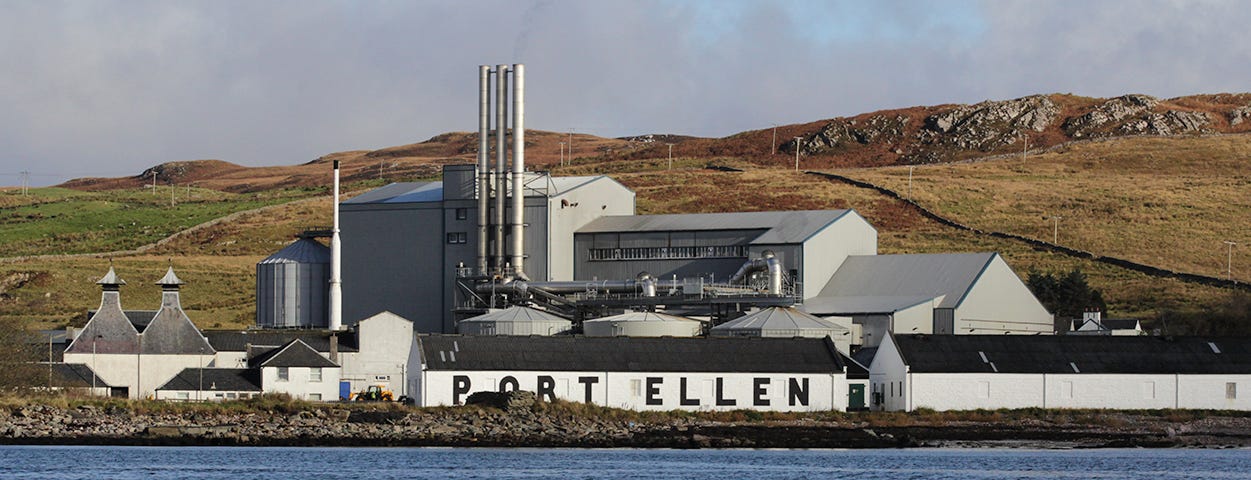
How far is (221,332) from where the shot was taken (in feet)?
254

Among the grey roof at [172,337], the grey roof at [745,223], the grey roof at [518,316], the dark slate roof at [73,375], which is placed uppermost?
the grey roof at [745,223]

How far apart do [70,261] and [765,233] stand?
60729mm

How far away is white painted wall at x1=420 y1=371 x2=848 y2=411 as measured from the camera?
6425 centimetres

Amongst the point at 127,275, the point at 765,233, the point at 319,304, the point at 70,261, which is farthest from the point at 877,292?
the point at 70,261

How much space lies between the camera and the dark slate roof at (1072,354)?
67062mm

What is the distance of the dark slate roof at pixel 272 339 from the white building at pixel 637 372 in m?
12.0

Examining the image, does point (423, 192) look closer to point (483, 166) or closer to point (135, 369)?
point (483, 166)

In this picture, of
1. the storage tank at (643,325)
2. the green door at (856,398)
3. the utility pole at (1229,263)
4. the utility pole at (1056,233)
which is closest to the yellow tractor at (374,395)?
the storage tank at (643,325)

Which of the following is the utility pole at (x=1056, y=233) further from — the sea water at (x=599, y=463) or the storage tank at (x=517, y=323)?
the sea water at (x=599, y=463)

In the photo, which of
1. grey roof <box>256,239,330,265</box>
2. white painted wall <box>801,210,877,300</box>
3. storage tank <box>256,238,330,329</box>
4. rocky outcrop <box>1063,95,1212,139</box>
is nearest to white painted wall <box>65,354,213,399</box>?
storage tank <box>256,238,330,329</box>

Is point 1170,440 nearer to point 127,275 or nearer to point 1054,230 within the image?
point 1054,230

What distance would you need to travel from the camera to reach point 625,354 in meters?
66.1

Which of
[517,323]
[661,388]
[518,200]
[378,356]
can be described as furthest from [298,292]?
[661,388]

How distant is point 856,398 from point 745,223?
58.2 ft
